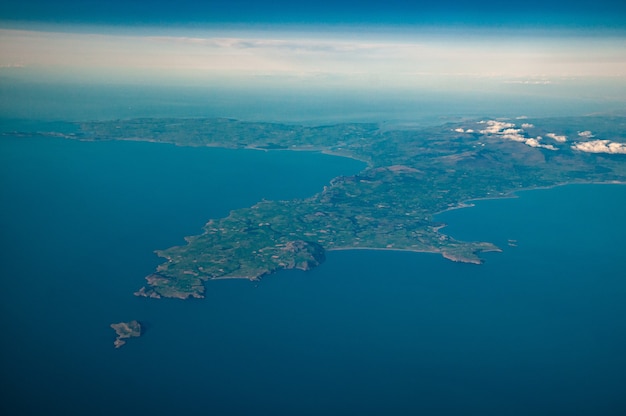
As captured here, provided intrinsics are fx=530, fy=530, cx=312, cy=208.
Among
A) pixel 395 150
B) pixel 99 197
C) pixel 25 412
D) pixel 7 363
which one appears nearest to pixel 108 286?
pixel 7 363

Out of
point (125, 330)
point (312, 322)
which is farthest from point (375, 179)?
point (125, 330)

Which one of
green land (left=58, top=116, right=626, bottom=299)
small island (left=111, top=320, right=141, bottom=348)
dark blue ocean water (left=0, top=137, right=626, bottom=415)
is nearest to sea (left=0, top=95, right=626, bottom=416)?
dark blue ocean water (left=0, top=137, right=626, bottom=415)

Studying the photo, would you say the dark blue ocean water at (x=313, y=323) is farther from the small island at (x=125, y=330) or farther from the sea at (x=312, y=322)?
the small island at (x=125, y=330)

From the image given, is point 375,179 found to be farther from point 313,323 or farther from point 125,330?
point 125,330

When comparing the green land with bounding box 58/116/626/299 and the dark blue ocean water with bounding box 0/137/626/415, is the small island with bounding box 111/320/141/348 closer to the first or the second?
the dark blue ocean water with bounding box 0/137/626/415

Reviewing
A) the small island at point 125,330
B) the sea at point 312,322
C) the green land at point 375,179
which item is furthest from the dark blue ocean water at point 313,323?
the green land at point 375,179

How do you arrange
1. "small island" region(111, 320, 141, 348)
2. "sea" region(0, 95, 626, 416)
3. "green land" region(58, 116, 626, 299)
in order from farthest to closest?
"green land" region(58, 116, 626, 299), "small island" region(111, 320, 141, 348), "sea" region(0, 95, 626, 416)
